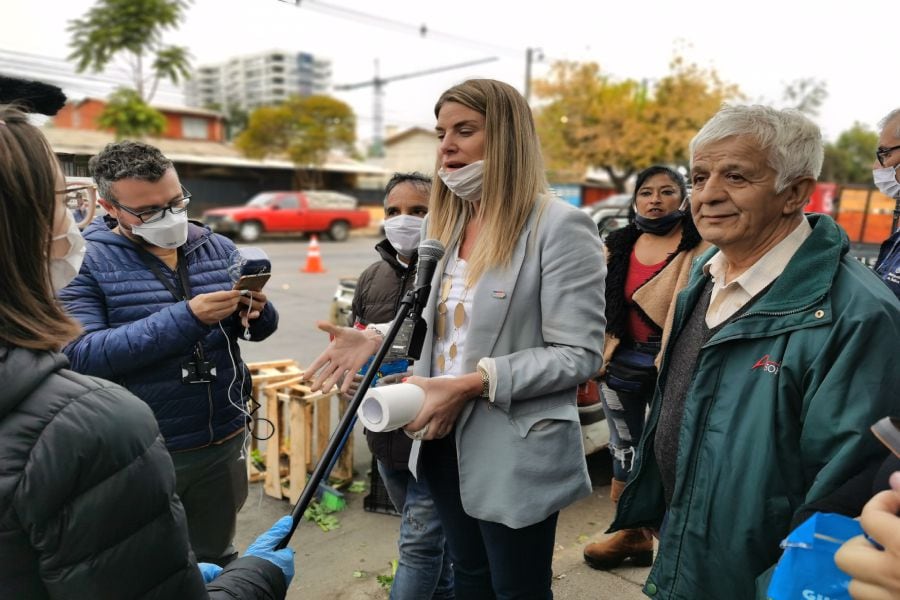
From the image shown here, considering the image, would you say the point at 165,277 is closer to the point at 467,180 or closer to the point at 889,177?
the point at 467,180

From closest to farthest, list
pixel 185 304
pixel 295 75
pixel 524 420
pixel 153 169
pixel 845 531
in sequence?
pixel 845 531 → pixel 524 420 → pixel 185 304 → pixel 153 169 → pixel 295 75

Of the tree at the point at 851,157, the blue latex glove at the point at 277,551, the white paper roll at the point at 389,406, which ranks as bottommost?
the blue latex glove at the point at 277,551

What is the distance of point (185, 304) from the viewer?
218 cm

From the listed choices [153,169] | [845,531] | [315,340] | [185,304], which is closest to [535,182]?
[845,531]

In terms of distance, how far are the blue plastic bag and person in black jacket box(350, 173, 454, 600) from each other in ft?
4.54

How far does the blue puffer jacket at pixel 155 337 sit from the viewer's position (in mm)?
2127

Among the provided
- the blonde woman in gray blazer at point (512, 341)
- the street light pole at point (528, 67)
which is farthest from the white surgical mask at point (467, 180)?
the street light pole at point (528, 67)

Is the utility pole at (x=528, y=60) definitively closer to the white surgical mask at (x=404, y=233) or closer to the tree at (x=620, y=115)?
the tree at (x=620, y=115)

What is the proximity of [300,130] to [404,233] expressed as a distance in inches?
1088

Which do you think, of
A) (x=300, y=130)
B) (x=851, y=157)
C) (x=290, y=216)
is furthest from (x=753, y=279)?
(x=851, y=157)

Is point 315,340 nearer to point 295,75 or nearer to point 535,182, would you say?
point 535,182

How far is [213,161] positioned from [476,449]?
30.4 meters

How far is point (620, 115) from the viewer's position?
27375 mm

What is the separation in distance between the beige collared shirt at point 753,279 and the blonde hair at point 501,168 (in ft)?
1.95
